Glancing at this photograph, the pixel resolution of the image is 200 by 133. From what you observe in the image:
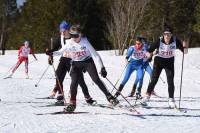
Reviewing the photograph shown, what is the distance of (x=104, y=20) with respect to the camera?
51.2m

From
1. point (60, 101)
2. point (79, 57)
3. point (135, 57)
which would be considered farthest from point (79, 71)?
point (135, 57)

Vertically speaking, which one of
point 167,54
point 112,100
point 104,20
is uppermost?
point 104,20

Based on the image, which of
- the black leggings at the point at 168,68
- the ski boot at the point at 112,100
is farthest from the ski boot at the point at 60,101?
the black leggings at the point at 168,68

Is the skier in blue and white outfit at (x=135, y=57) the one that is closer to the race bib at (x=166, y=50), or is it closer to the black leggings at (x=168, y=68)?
the black leggings at (x=168, y=68)

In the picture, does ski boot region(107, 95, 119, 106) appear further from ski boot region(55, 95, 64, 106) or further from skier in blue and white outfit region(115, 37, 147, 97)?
skier in blue and white outfit region(115, 37, 147, 97)

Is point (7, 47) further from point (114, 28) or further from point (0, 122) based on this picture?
point (0, 122)

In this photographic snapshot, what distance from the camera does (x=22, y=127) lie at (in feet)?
26.6

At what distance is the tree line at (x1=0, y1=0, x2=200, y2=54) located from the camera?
44500 mm

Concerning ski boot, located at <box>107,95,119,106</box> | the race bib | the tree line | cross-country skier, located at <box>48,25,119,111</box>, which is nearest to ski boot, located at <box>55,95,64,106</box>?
cross-country skier, located at <box>48,25,119,111</box>

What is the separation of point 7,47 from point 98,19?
22.0 meters

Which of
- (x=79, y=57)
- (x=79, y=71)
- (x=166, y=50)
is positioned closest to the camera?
(x=79, y=57)

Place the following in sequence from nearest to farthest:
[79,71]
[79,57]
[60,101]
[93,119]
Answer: [93,119], [79,57], [79,71], [60,101]

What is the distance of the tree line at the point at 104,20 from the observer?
4450 centimetres

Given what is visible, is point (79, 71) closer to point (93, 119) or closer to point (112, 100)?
point (112, 100)
